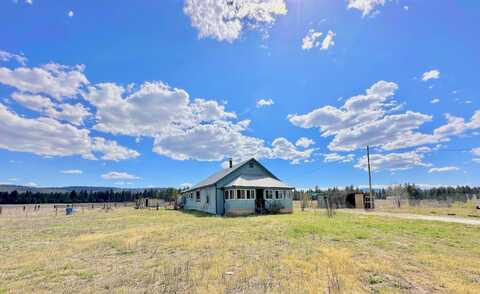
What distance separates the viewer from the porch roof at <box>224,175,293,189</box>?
74.7 feet

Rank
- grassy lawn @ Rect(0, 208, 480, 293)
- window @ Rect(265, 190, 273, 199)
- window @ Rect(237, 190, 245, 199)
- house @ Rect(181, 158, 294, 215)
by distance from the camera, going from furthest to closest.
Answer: window @ Rect(265, 190, 273, 199), window @ Rect(237, 190, 245, 199), house @ Rect(181, 158, 294, 215), grassy lawn @ Rect(0, 208, 480, 293)

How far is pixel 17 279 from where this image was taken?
581 cm

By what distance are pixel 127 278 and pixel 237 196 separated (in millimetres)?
17095

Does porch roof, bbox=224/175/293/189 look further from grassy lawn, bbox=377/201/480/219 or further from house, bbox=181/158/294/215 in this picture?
grassy lawn, bbox=377/201/480/219

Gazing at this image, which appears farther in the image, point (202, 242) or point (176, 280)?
point (202, 242)

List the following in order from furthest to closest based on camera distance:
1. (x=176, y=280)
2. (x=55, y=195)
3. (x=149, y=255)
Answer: (x=55, y=195), (x=149, y=255), (x=176, y=280)

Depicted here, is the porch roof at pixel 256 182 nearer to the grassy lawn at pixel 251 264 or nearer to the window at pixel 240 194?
the window at pixel 240 194

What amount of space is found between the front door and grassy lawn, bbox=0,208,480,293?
505 inches

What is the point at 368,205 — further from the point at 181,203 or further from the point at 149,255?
the point at 149,255

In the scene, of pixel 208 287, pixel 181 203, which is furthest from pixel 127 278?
pixel 181 203

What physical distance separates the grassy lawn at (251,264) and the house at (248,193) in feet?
38.7

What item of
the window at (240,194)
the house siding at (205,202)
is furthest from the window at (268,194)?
the house siding at (205,202)

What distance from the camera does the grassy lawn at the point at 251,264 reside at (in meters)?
5.12

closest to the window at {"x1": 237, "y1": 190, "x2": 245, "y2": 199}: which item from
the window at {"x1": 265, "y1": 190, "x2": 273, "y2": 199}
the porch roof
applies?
the porch roof
